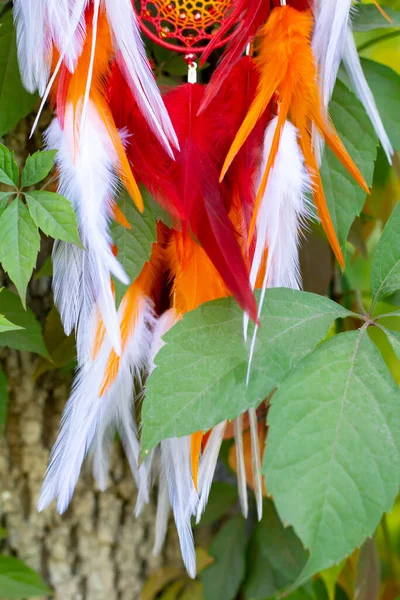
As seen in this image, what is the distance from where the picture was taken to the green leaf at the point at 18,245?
1.37 feet

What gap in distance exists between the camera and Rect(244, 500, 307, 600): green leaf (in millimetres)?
680

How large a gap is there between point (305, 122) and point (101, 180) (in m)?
0.16

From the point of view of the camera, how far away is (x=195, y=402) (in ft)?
1.31

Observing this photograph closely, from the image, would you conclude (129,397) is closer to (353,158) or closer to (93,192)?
(93,192)

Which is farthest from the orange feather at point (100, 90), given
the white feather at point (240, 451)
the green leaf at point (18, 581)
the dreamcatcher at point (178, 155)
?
the green leaf at point (18, 581)

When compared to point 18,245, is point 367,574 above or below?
below

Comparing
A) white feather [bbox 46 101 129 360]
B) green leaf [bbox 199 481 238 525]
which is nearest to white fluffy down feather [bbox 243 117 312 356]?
white feather [bbox 46 101 129 360]

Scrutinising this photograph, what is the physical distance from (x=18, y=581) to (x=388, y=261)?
18.2 inches

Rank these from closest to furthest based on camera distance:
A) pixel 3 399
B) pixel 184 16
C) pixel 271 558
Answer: pixel 184 16 < pixel 3 399 < pixel 271 558

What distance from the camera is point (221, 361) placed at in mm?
410

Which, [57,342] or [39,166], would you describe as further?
[57,342]

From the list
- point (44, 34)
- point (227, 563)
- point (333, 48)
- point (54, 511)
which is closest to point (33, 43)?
point (44, 34)

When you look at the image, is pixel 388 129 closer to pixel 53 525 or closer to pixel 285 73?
pixel 285 73

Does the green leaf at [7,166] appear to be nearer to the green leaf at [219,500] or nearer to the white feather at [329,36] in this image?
the white feather at [329,36]
